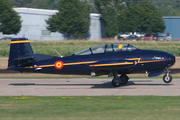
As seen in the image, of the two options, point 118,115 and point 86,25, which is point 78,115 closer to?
point 118,115

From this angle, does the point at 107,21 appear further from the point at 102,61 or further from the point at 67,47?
the point at 102,61

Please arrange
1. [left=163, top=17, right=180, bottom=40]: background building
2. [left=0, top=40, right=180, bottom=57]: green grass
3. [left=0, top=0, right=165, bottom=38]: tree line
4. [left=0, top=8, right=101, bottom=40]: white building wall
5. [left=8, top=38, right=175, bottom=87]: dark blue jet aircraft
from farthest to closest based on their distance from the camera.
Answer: [left=163, top=17, right=180, bottom=40]: background building, [left=0, top=0, right=165, bottom=38]: tree line, [left=0, top=8, right=101, bottom=40]: white building wall, [left=0, top=40, right=180, bottom=57]: green grass, [left=8, top=38, right=175, bottom=87]: dark blue jet aircraft

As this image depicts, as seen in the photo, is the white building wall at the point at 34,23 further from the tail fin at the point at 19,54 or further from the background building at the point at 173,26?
the tail fin at the point at 19,54

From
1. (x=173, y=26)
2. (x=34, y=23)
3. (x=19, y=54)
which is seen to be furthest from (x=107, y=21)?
(x=19, y=54)

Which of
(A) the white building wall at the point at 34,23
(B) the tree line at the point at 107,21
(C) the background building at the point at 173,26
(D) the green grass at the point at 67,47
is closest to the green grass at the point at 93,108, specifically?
(D) the green grass at the point at 67,47

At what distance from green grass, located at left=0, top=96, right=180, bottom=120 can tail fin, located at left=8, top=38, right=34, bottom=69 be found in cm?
454

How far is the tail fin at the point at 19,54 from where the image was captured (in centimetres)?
1545

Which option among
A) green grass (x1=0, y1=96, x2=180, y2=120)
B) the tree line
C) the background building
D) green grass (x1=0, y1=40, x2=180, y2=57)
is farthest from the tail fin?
the background building

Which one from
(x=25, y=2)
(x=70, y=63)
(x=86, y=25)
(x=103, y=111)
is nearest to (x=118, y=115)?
(x=103, y=111)

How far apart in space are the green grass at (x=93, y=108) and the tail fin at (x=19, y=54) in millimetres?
4543

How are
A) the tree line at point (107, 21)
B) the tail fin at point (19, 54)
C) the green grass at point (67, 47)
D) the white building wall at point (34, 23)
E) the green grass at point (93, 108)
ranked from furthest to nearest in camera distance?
the tree line at point (107, 21) < the white building wall at point (34, 23) < the green grass at point (67, 47) < the tail fin at point (19, 54) < the green grass at point (93, 108)

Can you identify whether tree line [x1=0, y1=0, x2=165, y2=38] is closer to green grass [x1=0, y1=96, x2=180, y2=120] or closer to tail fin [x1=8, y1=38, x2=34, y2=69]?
tail fin [x1=8, y1=38, x2=34, y2=69]

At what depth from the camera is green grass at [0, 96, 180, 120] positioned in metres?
8.09

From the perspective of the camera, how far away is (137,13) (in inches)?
2926
